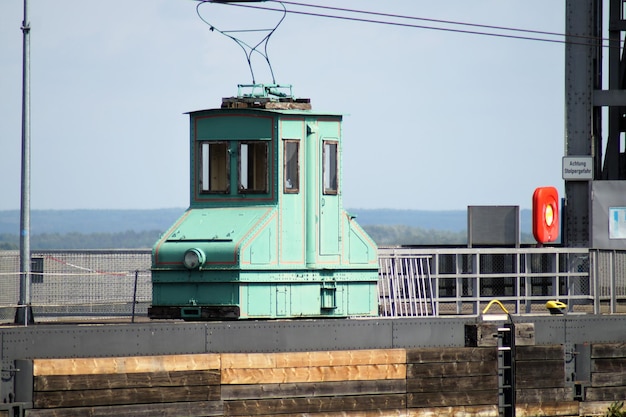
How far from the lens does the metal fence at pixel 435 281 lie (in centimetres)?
2711

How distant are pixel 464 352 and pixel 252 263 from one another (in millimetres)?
4323

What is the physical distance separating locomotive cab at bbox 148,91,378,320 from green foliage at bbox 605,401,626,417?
17.6ft

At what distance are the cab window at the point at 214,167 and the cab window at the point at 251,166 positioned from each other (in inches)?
11.0

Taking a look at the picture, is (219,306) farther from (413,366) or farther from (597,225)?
(597,225)

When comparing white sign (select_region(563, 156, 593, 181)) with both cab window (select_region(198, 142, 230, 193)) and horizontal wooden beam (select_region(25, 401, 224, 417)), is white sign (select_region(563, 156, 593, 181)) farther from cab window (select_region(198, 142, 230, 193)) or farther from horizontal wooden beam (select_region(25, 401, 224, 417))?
horizontal wooden beam (select_region(25, 401, 224, 417))

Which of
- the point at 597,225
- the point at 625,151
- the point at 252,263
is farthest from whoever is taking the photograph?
the point at 625,151

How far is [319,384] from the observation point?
76.2 feet

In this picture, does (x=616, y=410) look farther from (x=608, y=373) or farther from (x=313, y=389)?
(x=313, y=389)

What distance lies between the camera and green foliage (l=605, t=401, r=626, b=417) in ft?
86.4

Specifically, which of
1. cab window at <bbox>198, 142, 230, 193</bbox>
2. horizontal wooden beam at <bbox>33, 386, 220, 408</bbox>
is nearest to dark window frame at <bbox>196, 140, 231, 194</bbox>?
cab window at <bbox>198, 142, 230, 193</bbox>

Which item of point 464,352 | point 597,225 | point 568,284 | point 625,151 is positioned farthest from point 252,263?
point 625,151

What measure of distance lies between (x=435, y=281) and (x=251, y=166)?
17.0 feet

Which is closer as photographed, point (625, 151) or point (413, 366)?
point (413, 366)

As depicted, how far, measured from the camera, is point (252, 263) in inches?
922
